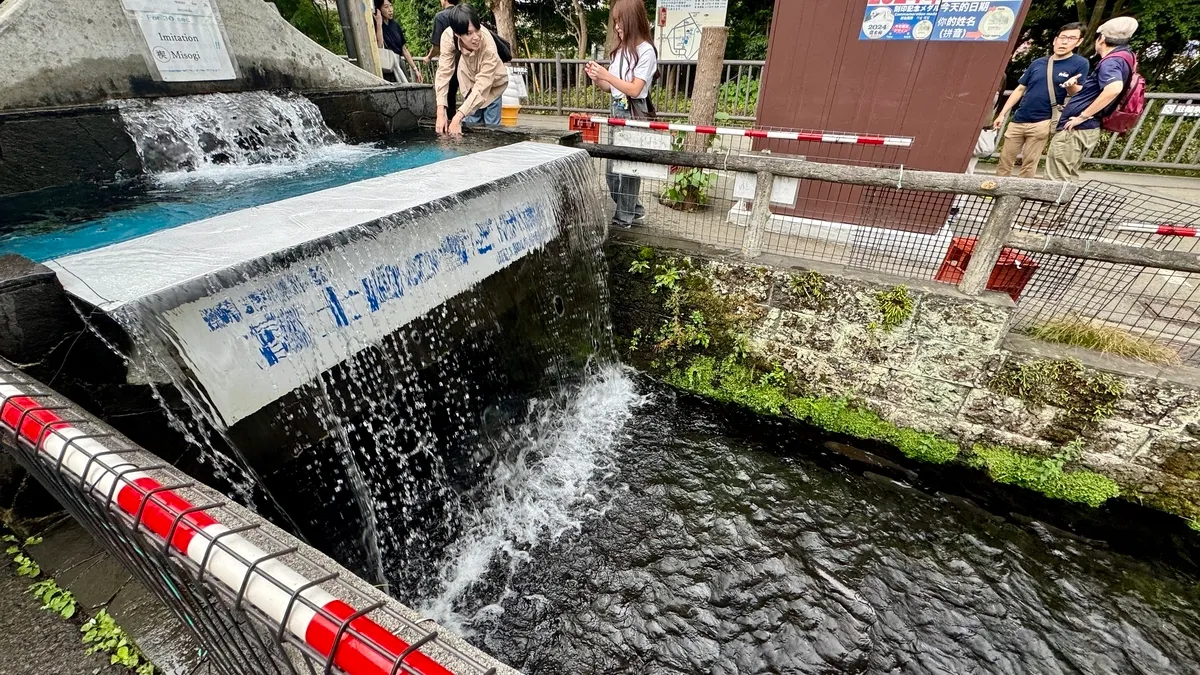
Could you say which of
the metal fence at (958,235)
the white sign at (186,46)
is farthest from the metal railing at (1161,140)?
the white sign at (186,46)

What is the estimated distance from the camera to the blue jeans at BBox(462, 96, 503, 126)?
20.9ft

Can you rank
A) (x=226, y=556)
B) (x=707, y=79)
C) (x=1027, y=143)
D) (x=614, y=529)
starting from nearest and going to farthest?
(x=226, y=556)
(x=614, y=529)
(x=1027, y=143)
(x=707, y=79)

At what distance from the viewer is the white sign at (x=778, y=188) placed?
4.52m

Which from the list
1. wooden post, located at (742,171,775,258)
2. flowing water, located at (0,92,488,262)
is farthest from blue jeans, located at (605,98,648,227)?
flowing water, located at (0,92,488,262)

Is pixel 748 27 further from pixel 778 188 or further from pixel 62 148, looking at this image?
pixel 62 148

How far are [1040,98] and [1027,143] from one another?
48 cm

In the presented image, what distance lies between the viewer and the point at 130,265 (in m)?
2.23

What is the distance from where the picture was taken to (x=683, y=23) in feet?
31.0

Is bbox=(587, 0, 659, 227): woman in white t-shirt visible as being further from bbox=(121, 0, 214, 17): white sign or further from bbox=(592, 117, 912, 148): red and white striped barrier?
bbox=(121, 0, 214, 17): white sign

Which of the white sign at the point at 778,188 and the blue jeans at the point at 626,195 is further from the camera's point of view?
the blue jeans at the point at 626,195

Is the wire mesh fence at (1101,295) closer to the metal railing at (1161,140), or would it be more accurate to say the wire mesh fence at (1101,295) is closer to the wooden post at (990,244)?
the wooden post at (990,244)

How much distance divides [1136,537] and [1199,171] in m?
8.33

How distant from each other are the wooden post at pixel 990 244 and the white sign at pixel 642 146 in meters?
2.60

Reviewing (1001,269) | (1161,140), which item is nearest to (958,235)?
(1001,269)
